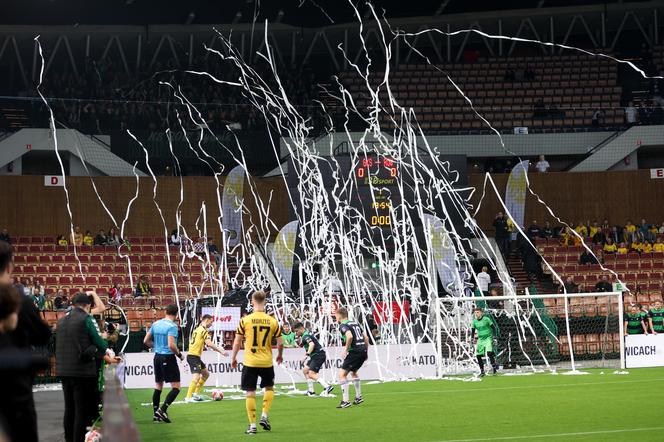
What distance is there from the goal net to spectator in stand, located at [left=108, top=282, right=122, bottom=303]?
9016 mm

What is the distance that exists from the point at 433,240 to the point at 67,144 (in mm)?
13021

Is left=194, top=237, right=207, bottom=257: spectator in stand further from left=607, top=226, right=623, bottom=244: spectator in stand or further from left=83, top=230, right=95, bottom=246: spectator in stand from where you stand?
left=607, top=226, right=623, bottom=244: spectator in stand

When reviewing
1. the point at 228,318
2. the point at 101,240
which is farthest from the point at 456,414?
the point at 101,240

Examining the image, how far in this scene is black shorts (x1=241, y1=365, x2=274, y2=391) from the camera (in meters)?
12.8

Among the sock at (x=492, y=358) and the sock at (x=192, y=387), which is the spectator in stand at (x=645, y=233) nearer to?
the sock at (x=492, y=358)

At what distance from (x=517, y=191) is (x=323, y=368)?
1622cm

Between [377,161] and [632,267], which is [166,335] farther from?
[632,267]

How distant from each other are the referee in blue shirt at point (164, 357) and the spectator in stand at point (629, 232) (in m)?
22.0

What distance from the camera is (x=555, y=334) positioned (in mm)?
24750

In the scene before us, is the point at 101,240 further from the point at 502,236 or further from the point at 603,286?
the point at 603,286

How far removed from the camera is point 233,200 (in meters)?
34.7

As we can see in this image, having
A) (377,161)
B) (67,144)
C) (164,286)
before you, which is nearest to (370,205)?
(377,161)

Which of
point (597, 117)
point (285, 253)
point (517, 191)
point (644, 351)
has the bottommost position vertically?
point (644, 351)

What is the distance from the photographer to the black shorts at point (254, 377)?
12750mm
